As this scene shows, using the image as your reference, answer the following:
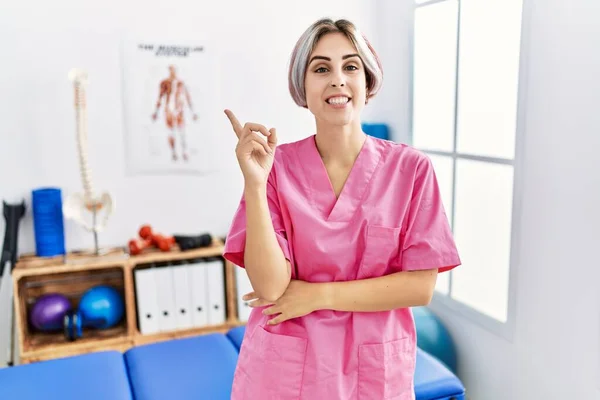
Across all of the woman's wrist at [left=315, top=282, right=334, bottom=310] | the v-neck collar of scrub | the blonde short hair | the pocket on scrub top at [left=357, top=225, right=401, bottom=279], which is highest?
the blonde short hair

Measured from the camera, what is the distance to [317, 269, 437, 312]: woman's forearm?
3.60 ft

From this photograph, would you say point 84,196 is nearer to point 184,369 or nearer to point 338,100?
point 184,369

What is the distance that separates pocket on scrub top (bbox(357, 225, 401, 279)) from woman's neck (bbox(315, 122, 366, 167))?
184 millimetres

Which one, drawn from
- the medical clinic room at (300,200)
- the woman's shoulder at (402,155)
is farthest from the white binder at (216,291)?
the woman's shoulder at (402,155)

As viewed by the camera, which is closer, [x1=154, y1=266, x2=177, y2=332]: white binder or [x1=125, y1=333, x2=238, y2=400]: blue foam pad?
[x1=125, y1=333, x2=238, y2=400]: blue foam pad

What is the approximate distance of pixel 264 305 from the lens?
1.13 metres

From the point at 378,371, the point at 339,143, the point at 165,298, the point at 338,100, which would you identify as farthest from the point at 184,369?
the point at 338,100

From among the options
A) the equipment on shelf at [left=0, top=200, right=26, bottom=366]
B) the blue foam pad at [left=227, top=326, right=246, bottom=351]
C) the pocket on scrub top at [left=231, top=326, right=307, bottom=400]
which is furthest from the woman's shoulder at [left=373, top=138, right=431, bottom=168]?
the equipment on shelf at [left=0, top=200, right=26, bottom=366]

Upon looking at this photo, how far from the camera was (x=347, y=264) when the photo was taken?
1.13m

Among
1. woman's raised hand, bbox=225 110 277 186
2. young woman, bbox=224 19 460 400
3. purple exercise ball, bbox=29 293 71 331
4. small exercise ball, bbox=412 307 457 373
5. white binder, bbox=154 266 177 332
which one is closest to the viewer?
woman's raised hand, bbox=225 110 277 186

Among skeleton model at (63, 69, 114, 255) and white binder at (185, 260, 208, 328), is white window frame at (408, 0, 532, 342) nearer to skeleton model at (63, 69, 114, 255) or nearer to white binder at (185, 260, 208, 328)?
white binder at (185, 260, 208, 328)

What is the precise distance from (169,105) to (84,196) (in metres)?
0.65

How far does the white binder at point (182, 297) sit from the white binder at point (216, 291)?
0.11 metres

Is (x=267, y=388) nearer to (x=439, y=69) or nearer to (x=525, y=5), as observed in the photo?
(x=525, y=5)
